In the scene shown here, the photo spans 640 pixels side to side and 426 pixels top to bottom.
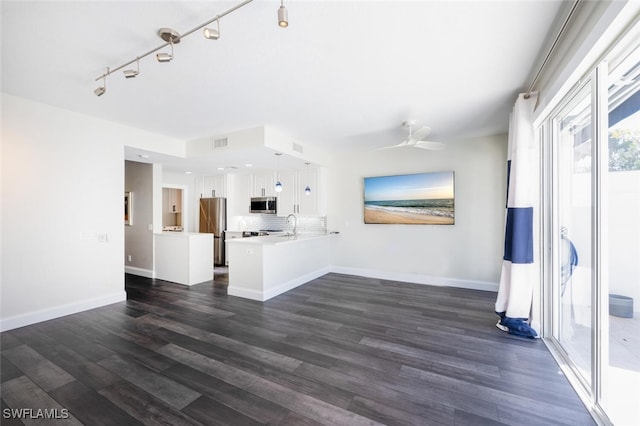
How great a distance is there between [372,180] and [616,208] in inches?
160

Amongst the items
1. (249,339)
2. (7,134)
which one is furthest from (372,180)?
(7,134)

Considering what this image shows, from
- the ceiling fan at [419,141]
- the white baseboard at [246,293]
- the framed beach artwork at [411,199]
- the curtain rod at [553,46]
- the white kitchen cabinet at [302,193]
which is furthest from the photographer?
the white kitchen cabinet at [302,193]

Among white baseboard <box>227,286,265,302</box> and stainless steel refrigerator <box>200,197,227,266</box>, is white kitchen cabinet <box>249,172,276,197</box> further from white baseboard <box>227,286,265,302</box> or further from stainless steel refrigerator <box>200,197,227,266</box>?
white baseboard <box>227,286,265,302</box>

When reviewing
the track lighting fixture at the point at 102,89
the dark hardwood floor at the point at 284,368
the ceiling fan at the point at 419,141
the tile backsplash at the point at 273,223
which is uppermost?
the track lighting fixture at the point at 102,89

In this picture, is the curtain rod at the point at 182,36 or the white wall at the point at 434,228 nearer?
the curtain rod at the point at 182,36

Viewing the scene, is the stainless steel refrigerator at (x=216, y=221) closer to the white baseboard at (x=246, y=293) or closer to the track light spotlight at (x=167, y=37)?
the white baseboard at (x=246, y=293)

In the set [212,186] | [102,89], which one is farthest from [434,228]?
[212,186]

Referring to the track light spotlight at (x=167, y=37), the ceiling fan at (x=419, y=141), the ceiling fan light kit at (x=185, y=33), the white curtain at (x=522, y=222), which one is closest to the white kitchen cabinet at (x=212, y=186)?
the ceiling fan light kit at (x=185, y=33)

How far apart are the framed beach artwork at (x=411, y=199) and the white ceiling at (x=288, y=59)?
144 cm

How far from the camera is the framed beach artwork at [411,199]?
16.3 ft

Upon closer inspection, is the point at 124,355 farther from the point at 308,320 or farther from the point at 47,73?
the point at 47,73

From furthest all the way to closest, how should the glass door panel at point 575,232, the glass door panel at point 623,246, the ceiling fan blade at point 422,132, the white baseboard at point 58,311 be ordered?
the ceiling fan blade at point 422,132, the white baseboard at point 58,311, the glass door panel at point 575,232, the glass door panel at point 623,246

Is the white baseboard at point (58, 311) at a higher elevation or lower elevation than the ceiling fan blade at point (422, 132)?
lower

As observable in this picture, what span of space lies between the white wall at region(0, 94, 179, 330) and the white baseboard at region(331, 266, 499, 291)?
4.31 m
